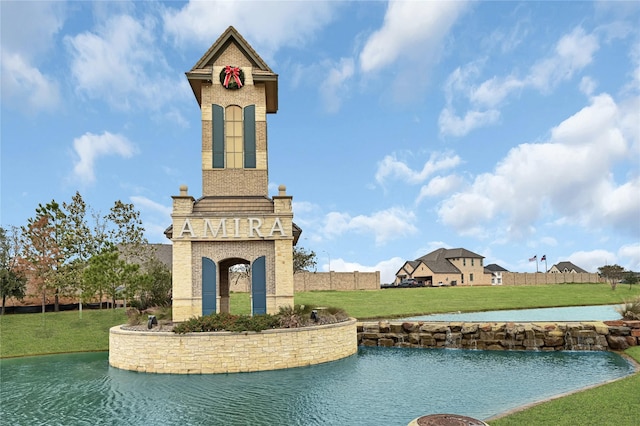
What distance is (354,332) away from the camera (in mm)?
21109

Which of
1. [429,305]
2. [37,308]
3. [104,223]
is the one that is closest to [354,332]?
[429,305]

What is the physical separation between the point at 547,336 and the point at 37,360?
79.9ft

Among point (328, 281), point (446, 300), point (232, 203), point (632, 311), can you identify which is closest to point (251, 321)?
point (232, 203)

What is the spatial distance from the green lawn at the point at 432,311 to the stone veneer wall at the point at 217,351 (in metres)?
8.55

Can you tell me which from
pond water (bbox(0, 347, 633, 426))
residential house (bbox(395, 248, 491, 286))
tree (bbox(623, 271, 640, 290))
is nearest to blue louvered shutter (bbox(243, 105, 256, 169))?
pond water (bbox(0, 347, 633, 426))

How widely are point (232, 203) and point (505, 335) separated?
1457cm

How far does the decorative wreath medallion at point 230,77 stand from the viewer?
23.5 m

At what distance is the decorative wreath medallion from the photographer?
77.2 feet

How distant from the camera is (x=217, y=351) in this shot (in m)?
17.4

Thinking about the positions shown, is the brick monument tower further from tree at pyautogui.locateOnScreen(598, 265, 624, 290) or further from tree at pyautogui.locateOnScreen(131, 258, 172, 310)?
tree at pyautogui.locateOnScreen(598, 265, 624, 290)

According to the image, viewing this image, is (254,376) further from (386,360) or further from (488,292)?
(488,292)

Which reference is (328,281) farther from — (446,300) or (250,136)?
(250,136)

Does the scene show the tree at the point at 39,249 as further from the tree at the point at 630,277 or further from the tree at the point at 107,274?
the tree at the point at 630,277

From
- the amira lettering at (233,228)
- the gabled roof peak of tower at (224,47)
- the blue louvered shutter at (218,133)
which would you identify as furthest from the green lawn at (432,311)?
the gabled roof peak of tower at (224,47)
